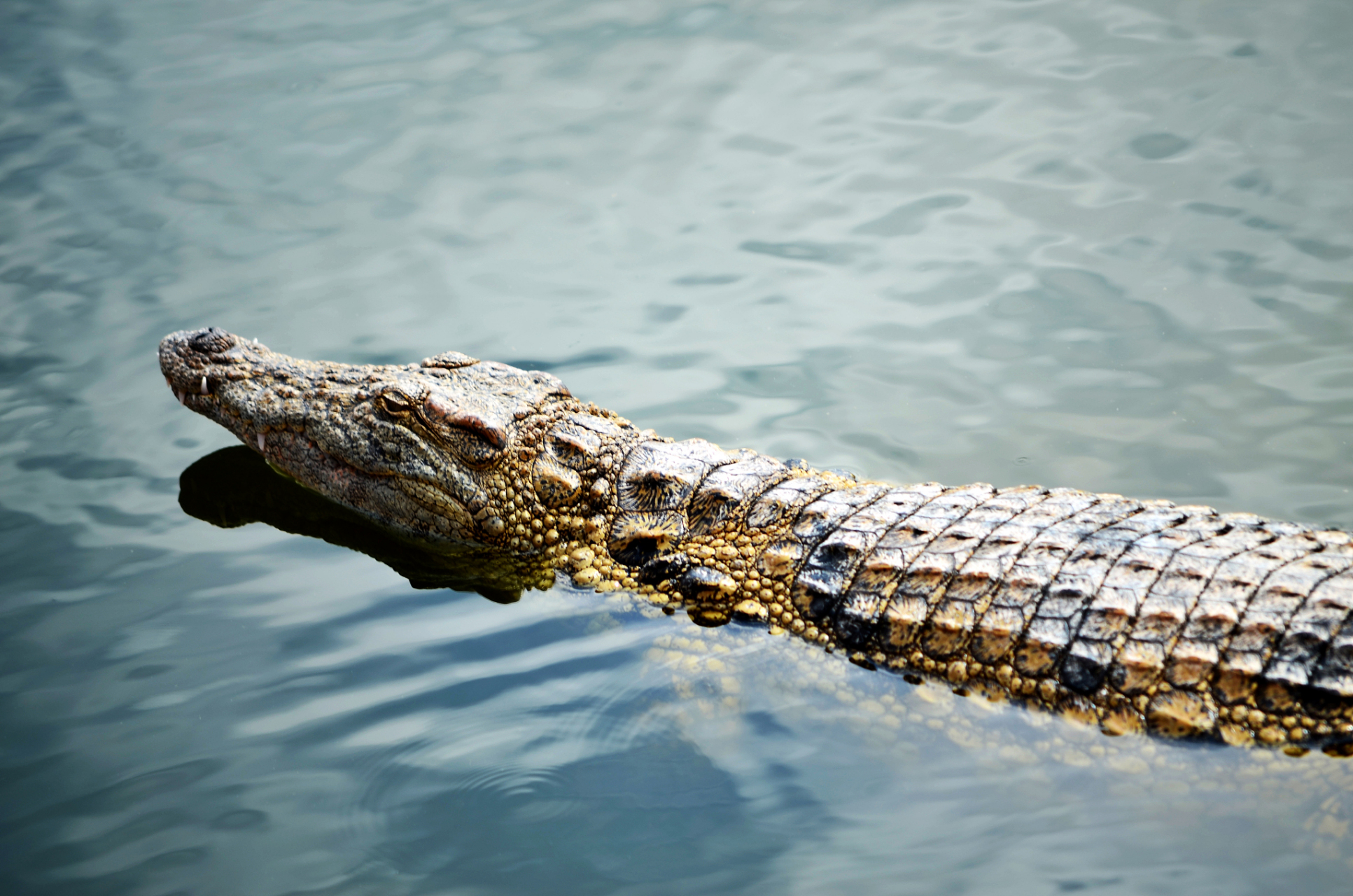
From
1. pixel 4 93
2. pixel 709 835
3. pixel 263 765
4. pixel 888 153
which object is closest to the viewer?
pixel 709 835

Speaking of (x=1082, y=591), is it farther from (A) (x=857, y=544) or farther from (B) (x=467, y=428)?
(B) (x=467, y=428)

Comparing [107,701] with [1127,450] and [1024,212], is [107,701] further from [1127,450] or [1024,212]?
[1024,212]

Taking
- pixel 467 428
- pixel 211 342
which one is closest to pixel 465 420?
pixel 467 428

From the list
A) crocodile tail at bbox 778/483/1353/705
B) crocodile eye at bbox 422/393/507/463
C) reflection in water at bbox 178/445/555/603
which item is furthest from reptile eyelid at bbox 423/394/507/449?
crocodile tail at bbox 778/483/1353/705

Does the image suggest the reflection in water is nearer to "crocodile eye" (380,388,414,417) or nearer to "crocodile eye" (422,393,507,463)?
"crocodile eye" (422,393,507,463)

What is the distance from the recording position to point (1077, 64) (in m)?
7.88

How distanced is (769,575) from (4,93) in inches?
336

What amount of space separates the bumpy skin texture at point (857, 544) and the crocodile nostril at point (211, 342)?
14mm

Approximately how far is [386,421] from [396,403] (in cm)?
11

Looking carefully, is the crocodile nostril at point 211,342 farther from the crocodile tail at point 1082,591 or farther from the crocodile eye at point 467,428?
the crocodile tail at point 1082,591

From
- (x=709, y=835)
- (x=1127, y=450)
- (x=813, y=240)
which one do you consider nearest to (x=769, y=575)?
(x=709, y=835)

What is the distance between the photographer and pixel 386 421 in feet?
14.7

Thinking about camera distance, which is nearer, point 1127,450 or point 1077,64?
Result: point 1127,450

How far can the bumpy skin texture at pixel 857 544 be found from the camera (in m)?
3.07
